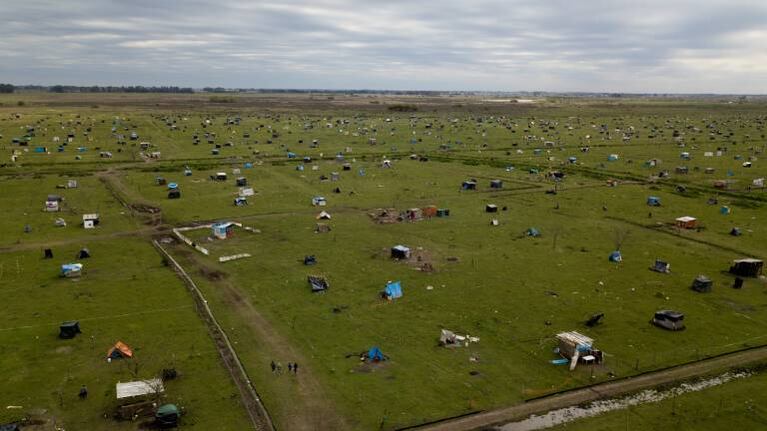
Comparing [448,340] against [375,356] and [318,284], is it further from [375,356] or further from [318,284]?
[318,284]

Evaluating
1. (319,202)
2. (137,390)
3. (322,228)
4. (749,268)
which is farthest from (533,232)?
(137,390)

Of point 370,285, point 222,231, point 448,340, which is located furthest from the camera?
point 222,231

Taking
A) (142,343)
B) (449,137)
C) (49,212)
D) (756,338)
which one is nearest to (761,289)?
(756,338)

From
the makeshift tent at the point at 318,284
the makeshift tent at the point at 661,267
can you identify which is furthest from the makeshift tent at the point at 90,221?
the makeshift tent at the point at 661,267

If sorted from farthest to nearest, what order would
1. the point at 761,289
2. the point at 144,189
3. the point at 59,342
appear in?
the point at 144,189, the point at 761,289, the point at 59,342

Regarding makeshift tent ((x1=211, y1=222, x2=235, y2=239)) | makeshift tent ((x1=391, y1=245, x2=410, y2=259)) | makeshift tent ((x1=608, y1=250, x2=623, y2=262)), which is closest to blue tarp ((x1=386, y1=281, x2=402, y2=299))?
makeshift tent ((x1=391, y1=245, x2=410, y2=259))

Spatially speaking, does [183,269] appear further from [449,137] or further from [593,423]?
[449,137]
